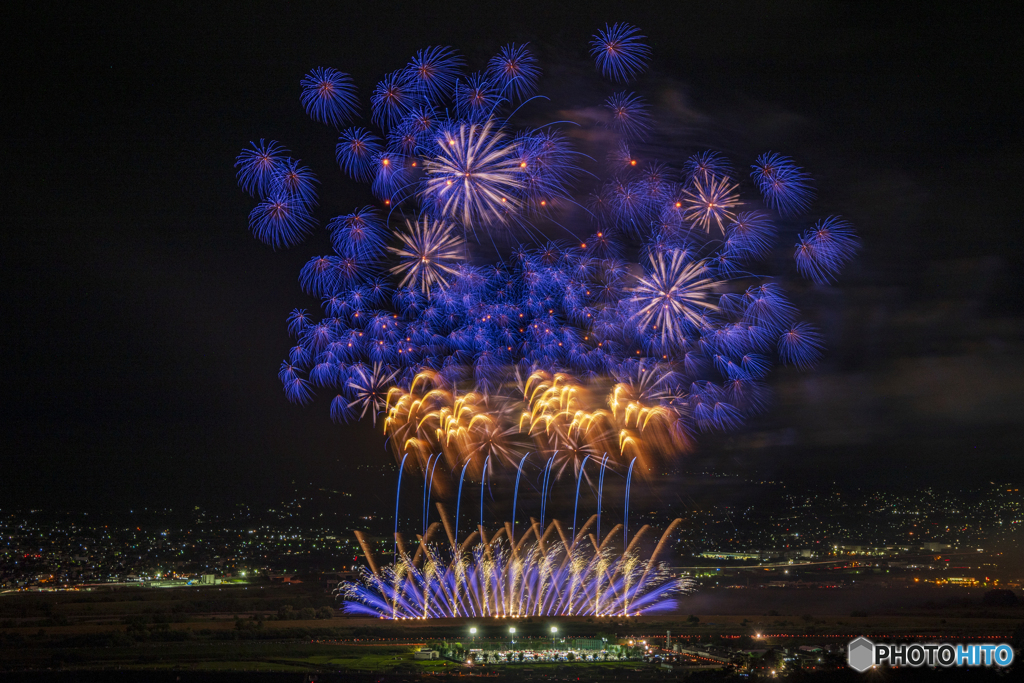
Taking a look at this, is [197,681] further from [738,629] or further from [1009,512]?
[1009,512]

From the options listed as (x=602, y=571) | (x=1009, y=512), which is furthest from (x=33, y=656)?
(x=1009, y=512)
